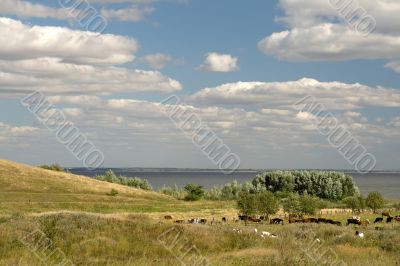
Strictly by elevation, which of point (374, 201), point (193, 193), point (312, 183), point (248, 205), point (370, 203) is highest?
point (312, 183)

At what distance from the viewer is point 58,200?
80.9 metres

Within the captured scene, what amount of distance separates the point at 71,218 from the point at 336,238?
16758 millimetres

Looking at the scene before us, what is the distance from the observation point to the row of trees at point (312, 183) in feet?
423

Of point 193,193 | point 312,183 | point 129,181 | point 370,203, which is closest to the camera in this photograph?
point 370,203

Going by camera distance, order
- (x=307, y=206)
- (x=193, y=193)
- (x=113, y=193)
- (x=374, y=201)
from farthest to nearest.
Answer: (x=193, y=193) → (x=113, y=193) → (x=374, y=201) → (x=307, y=206)

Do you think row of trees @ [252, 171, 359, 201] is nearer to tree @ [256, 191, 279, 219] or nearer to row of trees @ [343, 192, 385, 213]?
row of trees @ [343, 192, 385, 213]

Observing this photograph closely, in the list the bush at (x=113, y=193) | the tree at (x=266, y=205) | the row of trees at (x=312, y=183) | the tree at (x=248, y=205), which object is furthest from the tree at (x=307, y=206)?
the row of trees at (x=312, y=183)

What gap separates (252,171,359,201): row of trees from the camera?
423 ft

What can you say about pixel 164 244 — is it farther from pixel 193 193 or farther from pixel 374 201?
pixel 193 193

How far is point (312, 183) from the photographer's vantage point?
432 ft

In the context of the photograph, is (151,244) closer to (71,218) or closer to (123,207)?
(71,218)

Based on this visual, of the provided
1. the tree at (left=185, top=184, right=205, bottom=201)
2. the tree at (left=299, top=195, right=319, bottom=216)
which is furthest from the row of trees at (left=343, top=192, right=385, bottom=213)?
the tree at (left=185, top=184, right=205, bottom=201)

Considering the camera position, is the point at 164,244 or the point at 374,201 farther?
the point at 374,201

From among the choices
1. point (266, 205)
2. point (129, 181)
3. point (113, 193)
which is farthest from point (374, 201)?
point (129, 181)
